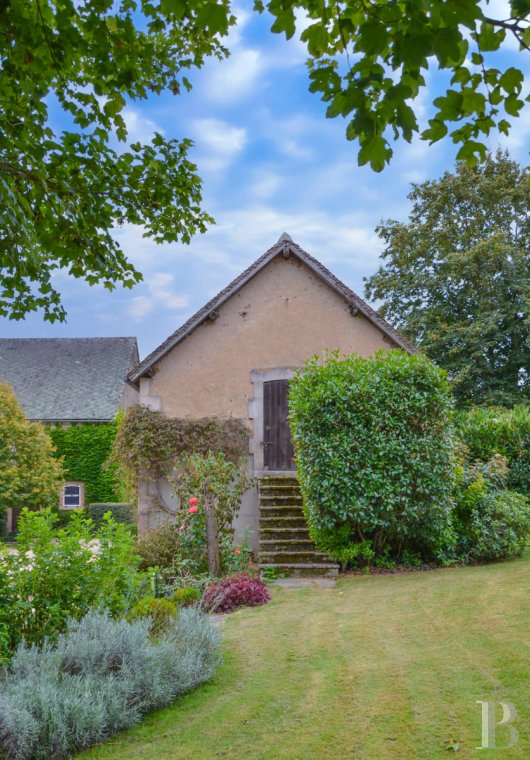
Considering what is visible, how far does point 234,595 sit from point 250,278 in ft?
23.2

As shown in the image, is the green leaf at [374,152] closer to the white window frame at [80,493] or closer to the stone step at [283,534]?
the stone step at [283,534]

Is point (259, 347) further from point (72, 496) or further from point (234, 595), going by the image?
point (72, 496)

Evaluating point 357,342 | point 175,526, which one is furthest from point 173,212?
point 357,342

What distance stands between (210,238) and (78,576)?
4912 millimetres

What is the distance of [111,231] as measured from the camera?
7.32 m

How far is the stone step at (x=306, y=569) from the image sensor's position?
31.0ft

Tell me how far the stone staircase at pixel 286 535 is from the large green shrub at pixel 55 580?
454 cm

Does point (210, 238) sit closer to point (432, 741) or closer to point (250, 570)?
point (250, 570)

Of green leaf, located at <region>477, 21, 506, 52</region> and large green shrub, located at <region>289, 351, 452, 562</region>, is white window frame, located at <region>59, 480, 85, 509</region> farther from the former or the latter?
green leaf, located at <region>477, 21, 506, 52</region>

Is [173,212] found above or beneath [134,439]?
above

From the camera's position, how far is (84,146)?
21.6 ft


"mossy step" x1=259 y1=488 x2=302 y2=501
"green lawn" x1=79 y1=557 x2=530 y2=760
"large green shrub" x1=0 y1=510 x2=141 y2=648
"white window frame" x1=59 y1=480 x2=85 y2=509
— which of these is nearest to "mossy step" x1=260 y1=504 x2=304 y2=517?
"mossy step" x1=259 y1=488 x2=302 y2=501

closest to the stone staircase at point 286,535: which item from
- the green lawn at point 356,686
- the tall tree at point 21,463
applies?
the green lawn at point 356,686

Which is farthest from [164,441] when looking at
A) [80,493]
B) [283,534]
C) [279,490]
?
[80,493]
